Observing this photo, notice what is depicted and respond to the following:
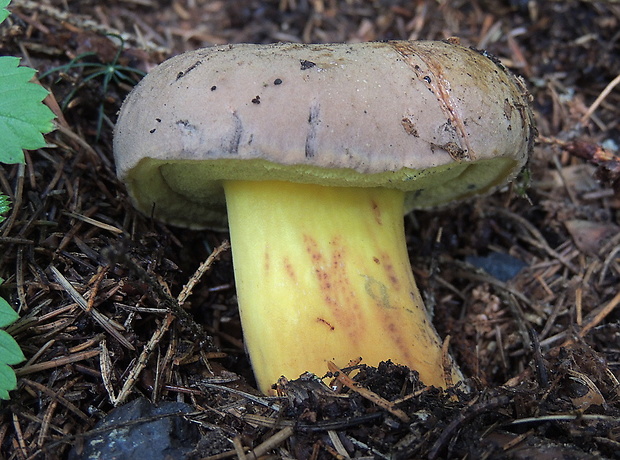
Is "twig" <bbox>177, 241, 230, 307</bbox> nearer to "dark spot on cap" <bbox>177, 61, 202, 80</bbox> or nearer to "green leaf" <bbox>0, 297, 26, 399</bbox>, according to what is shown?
"green leaf" <bbox>0, 297, 26, 399</bbox>

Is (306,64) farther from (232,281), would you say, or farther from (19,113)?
(232,281)

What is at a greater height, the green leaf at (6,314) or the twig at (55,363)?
the green leaf at (6,314)

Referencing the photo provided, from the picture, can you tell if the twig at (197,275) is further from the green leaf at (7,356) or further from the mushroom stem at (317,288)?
the green leaf at (7,356)

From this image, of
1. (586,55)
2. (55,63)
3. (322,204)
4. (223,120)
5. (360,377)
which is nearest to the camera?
(223,120)

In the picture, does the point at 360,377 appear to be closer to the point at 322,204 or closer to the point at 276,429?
the point at 276,429

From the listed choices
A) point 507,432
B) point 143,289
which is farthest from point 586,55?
point 143,289

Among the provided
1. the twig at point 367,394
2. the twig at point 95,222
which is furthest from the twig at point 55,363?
the twig at point 367,394

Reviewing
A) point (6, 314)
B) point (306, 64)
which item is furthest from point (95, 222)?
point (306, 64)
